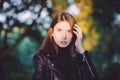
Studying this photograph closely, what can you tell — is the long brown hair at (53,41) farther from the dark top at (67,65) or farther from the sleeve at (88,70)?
the sleeve at (88,70)

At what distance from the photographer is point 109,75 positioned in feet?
25.3

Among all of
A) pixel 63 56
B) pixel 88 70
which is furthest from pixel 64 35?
pixel 88 70

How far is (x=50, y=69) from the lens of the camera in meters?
3.55

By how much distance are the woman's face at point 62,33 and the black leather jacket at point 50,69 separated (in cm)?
25

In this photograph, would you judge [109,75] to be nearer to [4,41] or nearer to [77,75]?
[4,41]

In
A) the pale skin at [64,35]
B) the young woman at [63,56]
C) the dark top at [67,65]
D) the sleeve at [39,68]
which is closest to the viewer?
the sleeve at [39,68]

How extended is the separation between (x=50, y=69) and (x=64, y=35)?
0.53 m

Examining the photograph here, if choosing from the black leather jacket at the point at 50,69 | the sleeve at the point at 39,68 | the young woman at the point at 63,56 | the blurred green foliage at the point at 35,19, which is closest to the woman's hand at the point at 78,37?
the young woman at the point at 63,56

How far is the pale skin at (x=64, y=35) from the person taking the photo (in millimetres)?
3863

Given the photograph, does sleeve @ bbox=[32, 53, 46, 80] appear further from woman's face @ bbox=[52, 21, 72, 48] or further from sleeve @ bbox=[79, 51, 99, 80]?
sleeve @ bbox=[79, 51, 99, 80]

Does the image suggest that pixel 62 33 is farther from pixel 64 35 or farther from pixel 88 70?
pixel 88 70

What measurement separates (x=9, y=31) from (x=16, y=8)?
0.42 meters

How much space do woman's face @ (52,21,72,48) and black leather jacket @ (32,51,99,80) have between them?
254 millimetres

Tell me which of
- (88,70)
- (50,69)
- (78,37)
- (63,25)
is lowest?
(88,70)
